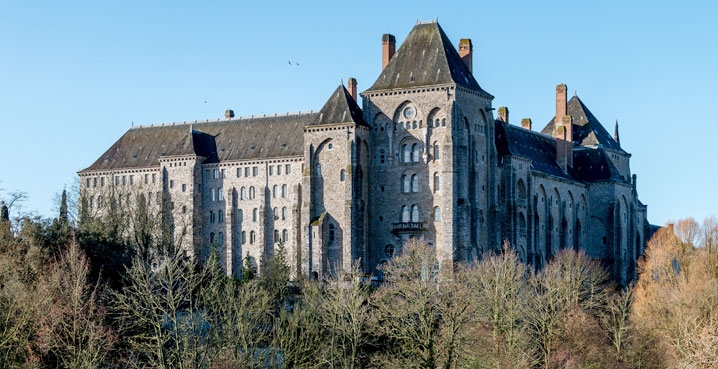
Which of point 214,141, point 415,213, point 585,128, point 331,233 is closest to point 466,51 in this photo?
point 415,213

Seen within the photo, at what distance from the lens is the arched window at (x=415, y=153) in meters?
99.2

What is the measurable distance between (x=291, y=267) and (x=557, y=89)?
39535 millimetres

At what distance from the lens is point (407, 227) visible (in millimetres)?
98750

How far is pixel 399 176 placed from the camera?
9975cm

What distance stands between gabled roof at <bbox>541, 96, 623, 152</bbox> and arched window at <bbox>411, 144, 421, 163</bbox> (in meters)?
35.7

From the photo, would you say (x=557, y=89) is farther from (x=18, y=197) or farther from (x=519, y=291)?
(x=18, y=197)

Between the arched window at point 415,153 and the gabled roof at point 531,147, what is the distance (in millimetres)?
10406

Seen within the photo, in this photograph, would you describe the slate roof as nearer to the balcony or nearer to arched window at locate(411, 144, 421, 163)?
arched window at locate(411, 144, 421, 163)

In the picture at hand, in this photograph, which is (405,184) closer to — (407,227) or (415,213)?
(415,213)

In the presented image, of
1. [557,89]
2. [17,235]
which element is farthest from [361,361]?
[557,89]

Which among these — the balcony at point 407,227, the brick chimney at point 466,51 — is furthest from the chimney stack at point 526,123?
the balcony at point 407,227

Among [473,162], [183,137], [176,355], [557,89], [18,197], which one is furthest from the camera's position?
[557,89]

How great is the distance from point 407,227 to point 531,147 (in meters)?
25.0

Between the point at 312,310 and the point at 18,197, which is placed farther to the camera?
the point at 18,197
